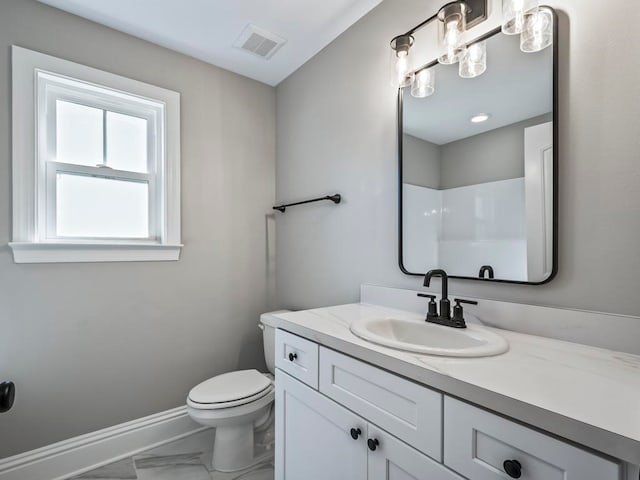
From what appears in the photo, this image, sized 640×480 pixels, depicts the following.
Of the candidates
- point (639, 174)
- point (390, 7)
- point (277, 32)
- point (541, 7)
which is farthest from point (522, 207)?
point (277, 32)

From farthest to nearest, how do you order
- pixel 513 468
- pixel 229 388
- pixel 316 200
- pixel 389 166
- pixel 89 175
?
1. pixel 316 200
2. pixel 89 175
3. pixel 229 388
4. pixel 389 166
5. pixel 513 468

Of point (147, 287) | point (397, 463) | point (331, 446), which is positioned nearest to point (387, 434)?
point (397, 463)

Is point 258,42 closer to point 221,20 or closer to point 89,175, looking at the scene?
point 221,20

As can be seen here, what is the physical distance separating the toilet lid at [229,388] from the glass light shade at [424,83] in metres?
1.66

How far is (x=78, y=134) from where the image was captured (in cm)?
176

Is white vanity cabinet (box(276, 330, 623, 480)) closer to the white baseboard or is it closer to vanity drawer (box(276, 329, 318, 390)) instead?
vanity drawer (box(276, 329, 318, 390))

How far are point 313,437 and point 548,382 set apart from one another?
2.54 ft

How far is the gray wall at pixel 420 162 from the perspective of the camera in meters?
1.38

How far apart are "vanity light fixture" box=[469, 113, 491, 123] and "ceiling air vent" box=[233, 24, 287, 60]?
1.25 metres

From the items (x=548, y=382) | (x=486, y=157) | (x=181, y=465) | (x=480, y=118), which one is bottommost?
(x=181, y=465)

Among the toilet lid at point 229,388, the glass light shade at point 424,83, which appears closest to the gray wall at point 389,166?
the glass light shade at point 424,83

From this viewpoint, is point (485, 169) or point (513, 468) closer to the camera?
point (513, 468)

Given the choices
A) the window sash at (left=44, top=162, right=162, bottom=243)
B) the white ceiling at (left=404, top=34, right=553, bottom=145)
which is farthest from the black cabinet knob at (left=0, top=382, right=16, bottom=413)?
the white ceiling at (left=404, top=34, right=553, bottom=145)

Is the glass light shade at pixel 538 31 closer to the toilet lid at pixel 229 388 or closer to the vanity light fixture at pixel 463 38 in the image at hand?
the vanity light fixture at pixel 463 38
